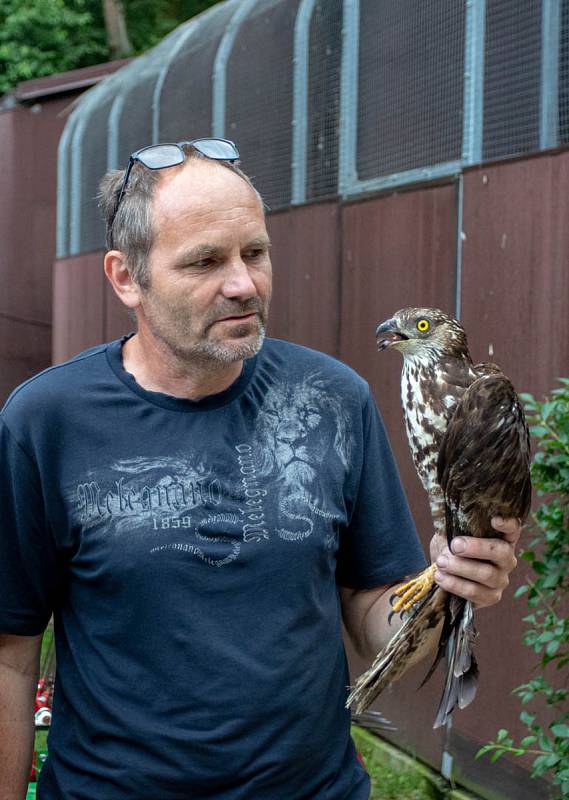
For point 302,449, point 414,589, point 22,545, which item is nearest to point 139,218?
point 302,449

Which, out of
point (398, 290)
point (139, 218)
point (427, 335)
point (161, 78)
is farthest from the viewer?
point (161, 78)

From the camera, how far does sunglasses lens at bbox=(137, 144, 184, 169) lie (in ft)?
8.13

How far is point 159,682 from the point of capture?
2.34 metres

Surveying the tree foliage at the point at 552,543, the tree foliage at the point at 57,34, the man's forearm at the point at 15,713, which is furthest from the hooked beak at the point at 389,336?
the tree foliage at the point at 57,34

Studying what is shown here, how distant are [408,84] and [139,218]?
12.2ft

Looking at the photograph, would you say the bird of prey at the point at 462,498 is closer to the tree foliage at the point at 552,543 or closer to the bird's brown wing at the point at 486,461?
the bird's brown wing at the point at 486,461

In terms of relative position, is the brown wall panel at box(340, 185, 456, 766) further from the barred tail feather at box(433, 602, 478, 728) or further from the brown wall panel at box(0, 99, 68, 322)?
the brown wall panel at box(0, 99, 68, 322)

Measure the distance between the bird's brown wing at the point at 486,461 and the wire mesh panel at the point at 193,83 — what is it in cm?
663

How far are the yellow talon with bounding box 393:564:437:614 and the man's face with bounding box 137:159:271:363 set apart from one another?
0.58m

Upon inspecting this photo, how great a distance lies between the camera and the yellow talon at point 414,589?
2.35 meters

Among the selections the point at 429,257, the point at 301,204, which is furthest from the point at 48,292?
the point at 429,257

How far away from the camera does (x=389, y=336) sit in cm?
270

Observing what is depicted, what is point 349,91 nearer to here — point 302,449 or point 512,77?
point 512,77

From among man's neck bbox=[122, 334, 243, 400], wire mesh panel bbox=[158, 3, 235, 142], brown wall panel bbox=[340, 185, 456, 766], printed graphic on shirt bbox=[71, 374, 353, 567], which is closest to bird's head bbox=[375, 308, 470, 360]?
printed graphic on shirt bbox=[71, 374, 353, 567]
